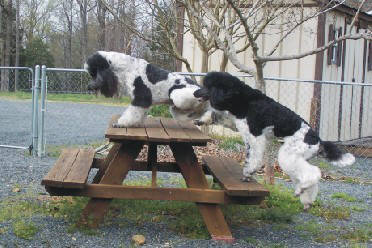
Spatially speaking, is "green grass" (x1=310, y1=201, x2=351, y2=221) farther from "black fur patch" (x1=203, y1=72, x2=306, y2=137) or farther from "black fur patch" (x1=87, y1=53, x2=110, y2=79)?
"black fur patch" (x1=87, y1=53, x2=110, y2=79)

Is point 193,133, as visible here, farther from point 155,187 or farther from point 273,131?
point 273,131

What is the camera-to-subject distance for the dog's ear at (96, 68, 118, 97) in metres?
4.54

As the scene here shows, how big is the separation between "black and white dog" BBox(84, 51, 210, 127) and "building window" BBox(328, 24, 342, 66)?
7101 millimetres

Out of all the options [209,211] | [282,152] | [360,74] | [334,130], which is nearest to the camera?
[282,152]

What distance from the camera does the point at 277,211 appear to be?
17.4 feet

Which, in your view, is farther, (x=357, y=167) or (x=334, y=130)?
(x=334, y=130)

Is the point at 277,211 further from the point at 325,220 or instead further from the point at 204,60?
the point at 204,60

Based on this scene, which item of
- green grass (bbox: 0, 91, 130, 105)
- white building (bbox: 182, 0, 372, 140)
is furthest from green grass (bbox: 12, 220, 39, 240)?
green grass (bbox: 0, 91, 130, 105)

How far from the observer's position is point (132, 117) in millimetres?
4719

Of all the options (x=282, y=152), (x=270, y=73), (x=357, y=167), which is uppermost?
(x=270, y=73)

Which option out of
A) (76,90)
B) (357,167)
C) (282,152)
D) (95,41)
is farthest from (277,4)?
(95,41)

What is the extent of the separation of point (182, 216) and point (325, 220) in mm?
1506

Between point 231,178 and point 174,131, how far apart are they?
674 mm

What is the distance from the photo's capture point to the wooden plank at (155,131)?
4.20 meters
